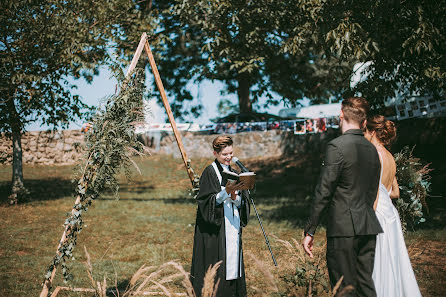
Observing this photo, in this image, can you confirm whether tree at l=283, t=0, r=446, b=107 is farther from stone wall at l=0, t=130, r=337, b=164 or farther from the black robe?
stone wall at l=0, t=130, r=337, b=164

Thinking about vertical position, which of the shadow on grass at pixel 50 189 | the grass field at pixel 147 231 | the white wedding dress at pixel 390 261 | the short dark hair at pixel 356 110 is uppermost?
the short dark hair at pixel 356 110

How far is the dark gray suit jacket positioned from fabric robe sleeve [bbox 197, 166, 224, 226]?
1.17 meters

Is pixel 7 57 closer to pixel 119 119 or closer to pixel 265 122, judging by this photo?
pixel 119 119

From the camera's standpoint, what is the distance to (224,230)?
14.2ft

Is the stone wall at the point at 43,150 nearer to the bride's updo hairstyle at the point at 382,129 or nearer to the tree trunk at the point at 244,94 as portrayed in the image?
the tree trunk at the point at 244,94

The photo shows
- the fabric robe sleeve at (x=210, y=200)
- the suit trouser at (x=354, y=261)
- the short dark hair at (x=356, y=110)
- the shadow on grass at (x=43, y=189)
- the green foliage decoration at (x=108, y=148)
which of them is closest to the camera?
the suit trouser at (x=354, y=261)

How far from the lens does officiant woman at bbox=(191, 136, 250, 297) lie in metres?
4.23

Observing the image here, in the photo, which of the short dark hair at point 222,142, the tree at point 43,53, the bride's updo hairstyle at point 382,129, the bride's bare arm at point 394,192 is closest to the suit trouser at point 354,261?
the bride's bare arm at point 394,192

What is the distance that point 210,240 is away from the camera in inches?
169

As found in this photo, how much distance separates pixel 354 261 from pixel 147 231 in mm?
6811

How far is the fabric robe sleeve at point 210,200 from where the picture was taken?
421 cm

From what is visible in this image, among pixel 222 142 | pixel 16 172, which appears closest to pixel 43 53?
pixel 16 172

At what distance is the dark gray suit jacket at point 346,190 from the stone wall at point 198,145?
14322 mm

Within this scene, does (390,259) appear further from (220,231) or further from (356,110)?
(220,231)
